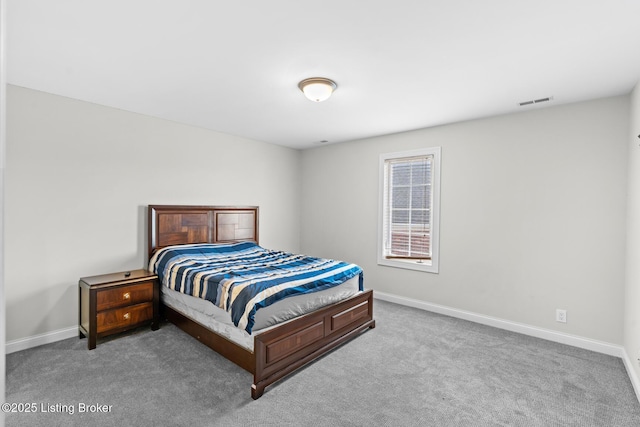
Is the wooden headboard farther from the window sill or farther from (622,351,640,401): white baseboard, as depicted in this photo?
(622,351,640,401): white baseboard

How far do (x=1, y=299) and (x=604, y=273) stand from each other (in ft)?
13.2

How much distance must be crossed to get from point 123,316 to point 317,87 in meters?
2.82

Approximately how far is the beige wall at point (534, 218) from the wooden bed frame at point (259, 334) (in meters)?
1.36

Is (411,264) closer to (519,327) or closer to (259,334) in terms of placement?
(519,327)

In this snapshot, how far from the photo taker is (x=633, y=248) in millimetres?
2521

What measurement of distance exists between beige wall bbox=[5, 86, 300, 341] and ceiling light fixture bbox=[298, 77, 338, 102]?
7.01 ft

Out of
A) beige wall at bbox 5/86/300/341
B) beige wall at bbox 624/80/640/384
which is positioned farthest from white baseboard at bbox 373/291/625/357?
beige wall at bbox 5/86/300/341

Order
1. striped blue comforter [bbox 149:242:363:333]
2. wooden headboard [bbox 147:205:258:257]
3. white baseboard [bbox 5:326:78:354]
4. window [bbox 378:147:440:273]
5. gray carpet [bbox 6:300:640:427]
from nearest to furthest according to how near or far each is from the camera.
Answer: gray carpet [bbox 6:300:640:427] → striped blue comforter [bbox 149:242:363:333] → white baseboard [bbox 5:326:78:354] → wooden headboard [bbox 147:205:258:257] → window [bbox 378:147:440:273]

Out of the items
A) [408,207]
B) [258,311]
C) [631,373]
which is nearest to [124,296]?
[258,311]

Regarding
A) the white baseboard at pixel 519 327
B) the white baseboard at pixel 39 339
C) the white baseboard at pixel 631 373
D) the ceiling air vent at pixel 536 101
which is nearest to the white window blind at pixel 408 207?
the white baseboard at pixel 519 327

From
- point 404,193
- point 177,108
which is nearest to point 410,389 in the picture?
point 404,193

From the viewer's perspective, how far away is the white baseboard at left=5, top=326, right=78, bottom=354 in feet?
8.97

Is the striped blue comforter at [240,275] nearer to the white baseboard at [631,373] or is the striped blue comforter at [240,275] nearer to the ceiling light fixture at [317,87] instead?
the ceiling light fixture at [317,87]

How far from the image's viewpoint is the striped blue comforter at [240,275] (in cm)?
234
